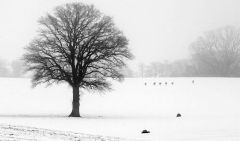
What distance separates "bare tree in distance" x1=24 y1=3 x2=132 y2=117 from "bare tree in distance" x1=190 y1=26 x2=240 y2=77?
63.2 m

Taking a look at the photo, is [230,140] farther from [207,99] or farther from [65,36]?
[207,99]

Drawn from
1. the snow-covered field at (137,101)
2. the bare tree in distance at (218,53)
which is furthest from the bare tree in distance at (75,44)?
the bare tree in distance at (218,53)

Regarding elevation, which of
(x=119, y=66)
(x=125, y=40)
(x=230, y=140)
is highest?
(x=125, y=40)

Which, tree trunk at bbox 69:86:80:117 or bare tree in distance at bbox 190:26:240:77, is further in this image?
bare tree in distance at bbox 190:26:240:77

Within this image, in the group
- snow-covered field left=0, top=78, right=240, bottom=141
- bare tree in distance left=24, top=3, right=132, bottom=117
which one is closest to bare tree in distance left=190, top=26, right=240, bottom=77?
snow-covered field left=0, top=78, right=240, bottom=141

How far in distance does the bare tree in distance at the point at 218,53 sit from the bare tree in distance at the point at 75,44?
6322cm

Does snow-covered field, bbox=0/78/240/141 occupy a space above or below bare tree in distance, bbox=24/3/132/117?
below

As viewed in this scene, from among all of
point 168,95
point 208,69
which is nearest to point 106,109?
point 168,95

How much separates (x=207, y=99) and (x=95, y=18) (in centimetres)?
2778

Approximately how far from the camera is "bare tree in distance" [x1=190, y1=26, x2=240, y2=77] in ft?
323

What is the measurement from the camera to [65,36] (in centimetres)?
3900

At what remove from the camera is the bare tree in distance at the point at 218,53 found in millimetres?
98562

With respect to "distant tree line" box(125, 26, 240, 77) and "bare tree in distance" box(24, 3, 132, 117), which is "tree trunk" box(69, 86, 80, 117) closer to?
"bare tree in distance" box(24, 3, 132, 117)

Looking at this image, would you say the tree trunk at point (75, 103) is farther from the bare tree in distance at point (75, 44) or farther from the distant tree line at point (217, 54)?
the distant tree line at point (217, 54)
